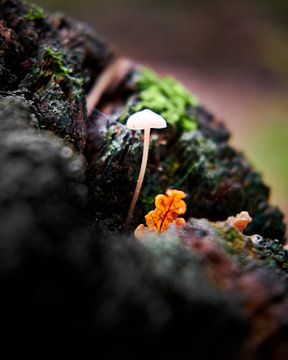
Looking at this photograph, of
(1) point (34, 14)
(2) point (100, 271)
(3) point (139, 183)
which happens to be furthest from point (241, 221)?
(1) point (34, 14)

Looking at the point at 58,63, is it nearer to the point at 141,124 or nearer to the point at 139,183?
the point at 141,124

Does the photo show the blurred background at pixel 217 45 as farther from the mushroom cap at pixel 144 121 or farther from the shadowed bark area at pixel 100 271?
the shadowed bark area at pixel 100 271

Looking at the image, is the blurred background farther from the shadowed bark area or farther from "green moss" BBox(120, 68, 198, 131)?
the shadowed bark area

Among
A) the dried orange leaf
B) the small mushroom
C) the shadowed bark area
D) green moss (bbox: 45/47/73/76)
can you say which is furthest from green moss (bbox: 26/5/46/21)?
the dried orange leaf

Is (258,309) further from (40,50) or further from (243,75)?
(243,75)

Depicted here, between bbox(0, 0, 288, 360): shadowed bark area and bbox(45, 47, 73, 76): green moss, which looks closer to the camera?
bbox(0, 0, 288, 360): shadowed bark area

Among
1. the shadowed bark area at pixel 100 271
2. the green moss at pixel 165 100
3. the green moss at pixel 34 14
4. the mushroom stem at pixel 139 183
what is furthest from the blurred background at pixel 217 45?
the shadowed bark area at pixel 100 271

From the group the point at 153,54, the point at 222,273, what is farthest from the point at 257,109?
the point at 222,273
